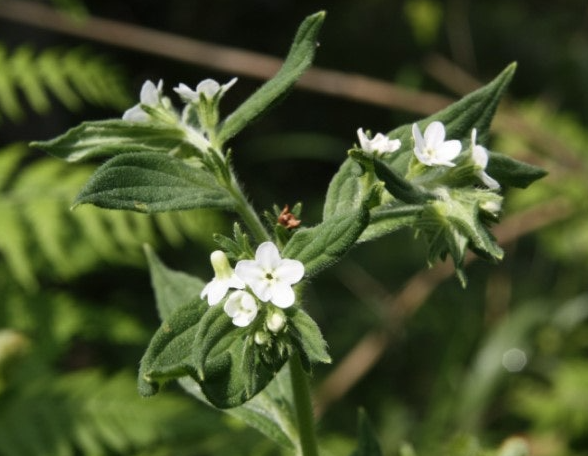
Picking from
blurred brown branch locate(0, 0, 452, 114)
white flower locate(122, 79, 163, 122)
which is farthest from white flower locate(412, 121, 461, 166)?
blurred brown branch locate(0, 0, 452, 114)

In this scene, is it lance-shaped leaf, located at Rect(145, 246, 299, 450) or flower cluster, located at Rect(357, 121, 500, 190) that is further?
lance-shaped leaf, located at Rect(145, 246, 299, 450)

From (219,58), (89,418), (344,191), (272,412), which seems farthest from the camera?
(219,58)

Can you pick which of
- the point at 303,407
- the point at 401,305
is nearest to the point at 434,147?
the point at 303,407

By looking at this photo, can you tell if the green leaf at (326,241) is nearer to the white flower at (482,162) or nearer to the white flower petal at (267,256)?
the white flower petal at (267,256)

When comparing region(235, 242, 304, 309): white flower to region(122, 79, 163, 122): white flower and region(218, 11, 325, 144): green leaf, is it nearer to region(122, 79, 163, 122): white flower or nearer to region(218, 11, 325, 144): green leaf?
region(218, 11, 325, 144): green leaf

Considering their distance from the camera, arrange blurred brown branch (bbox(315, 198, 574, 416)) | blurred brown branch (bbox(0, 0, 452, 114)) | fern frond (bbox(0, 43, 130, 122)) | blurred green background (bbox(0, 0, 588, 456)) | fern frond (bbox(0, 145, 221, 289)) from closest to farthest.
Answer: blurred green background (bbox(0, 0, 588, 456))
fern frond (bbox(0, 145, 221, 289))
blurred brown branch (bbox(315, 198, 574, 416))
fern frond (bbox(0, 43, 130, 122))
blurred brown branch (bbox(0, 0, 452, 114))

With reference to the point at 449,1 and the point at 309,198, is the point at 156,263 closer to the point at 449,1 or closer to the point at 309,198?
the point at 309,198

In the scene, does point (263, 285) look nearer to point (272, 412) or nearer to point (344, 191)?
point (344, 191)
